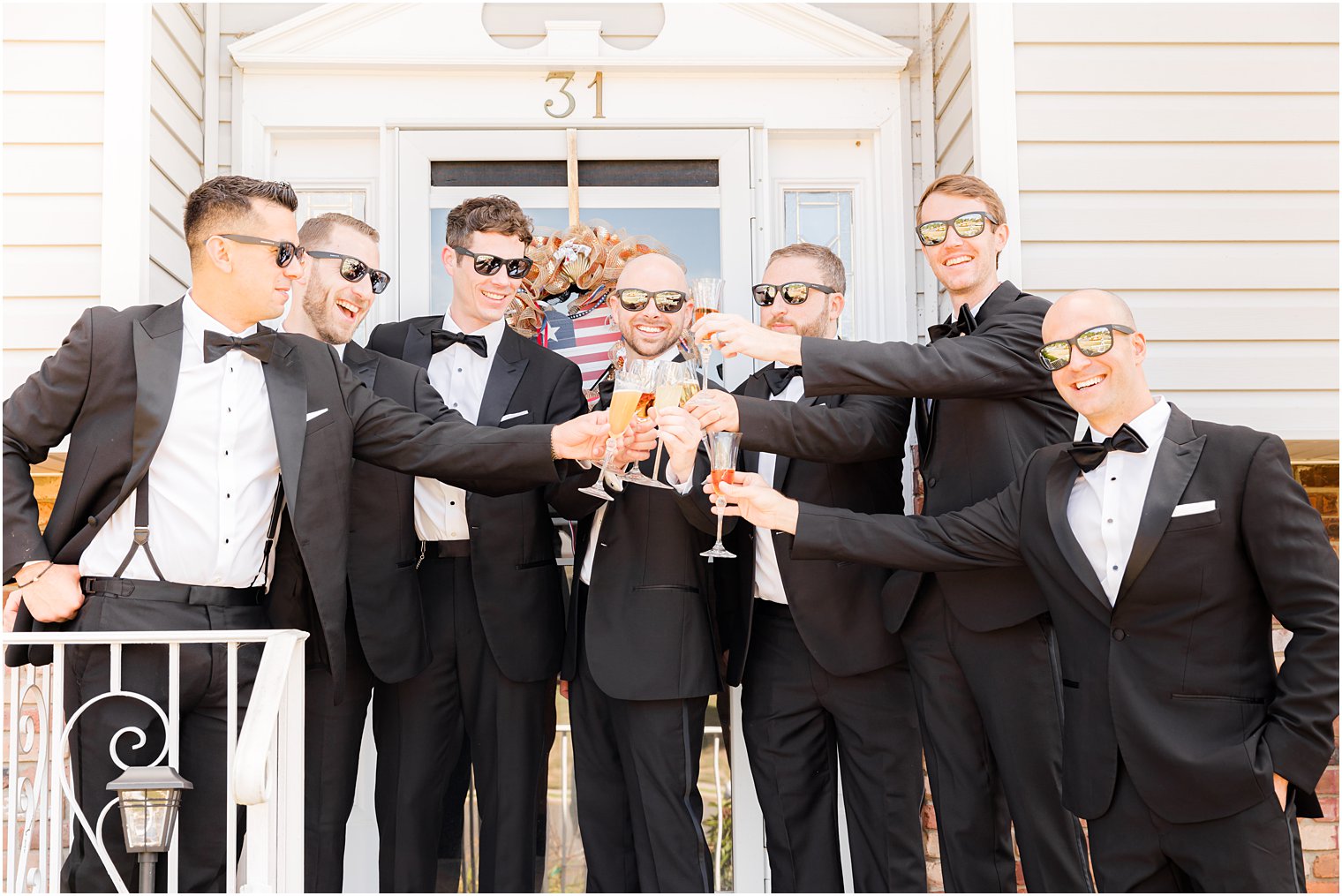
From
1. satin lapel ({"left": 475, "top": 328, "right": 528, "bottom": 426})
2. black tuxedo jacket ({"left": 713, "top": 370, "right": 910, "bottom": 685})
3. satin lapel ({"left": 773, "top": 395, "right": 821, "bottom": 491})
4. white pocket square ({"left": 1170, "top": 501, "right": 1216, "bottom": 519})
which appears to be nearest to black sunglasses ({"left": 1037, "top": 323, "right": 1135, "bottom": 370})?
white pocket square ({"left": 1170, "top": 501, "right": 1216, "bottom": 519})

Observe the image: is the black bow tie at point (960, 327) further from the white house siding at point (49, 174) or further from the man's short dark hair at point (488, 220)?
the white house siding at point (49, 174)

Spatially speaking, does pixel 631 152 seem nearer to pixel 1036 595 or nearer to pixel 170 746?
pixel 1036 595

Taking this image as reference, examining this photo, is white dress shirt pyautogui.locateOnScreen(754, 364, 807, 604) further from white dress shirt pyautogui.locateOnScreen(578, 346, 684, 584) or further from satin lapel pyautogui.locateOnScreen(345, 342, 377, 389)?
satin lapel pyautogui.locateOnScreen(345, 342, 377, 389)

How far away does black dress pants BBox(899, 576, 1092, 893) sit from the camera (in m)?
3.13

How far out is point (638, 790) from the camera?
11.5ft

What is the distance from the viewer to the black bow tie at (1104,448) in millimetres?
2893

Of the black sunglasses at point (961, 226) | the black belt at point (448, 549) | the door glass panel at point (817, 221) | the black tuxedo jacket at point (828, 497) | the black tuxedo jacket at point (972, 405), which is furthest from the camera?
the door glass panel at point (817, 221)

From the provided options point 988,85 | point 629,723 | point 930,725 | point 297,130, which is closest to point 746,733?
point 629,723

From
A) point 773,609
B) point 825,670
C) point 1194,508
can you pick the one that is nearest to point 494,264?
point 773,609

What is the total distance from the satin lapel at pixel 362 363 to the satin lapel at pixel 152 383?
73 cm

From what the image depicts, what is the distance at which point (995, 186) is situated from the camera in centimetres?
415

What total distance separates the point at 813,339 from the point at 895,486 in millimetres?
724

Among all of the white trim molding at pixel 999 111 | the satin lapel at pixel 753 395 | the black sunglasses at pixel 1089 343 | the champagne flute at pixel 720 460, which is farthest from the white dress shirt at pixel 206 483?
the white trim molding at pixel 999 111

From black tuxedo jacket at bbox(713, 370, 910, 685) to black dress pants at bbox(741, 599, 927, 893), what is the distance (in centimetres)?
9
